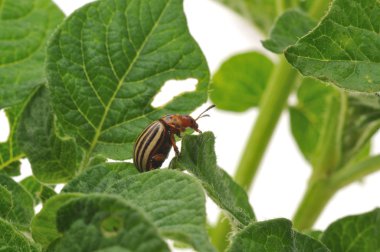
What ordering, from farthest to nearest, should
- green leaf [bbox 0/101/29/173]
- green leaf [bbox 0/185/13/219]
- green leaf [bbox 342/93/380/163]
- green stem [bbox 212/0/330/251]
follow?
green stem [bbox 212/0/330/251], green leaf [bbox 342/93/380/163], green leaf [bbox 0/101/29/173], green leaf [bbox 0/185/13/219]

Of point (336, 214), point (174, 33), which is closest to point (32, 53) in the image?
point (174, 33)

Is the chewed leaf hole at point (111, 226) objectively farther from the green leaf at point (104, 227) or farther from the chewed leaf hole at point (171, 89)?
the chewed leaf hole at point (171, 89)

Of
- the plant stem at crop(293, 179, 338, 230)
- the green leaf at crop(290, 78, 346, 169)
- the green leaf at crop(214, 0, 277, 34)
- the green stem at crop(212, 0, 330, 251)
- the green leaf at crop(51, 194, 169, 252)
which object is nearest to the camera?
the green leaf at crop(51, 194, 169, 252)

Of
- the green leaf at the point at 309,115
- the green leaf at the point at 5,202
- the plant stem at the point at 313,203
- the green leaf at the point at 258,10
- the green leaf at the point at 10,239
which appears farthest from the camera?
the green leaf at the point at 258,10

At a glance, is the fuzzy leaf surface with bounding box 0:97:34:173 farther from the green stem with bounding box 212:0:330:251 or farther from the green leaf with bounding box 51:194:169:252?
the green stem with bounding box 212:0:330:251

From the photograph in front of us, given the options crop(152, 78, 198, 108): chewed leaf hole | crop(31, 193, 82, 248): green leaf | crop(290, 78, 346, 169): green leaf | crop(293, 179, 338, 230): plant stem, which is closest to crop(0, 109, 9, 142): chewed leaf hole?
crop(152, 78, 198, 108): chewed leaf hole

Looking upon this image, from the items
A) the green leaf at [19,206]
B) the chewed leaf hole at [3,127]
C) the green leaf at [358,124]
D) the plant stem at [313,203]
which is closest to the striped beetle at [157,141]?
the green leaf at [19,206]

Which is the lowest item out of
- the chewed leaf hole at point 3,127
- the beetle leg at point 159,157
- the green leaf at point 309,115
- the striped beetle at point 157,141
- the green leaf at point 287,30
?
the green leaf at point 309,115

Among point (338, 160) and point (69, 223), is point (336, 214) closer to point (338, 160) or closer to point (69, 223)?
point (338, 160)
